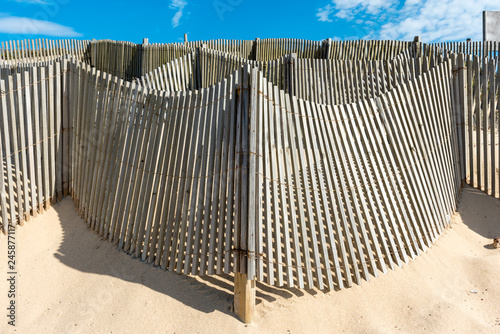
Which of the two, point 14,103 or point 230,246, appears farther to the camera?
point 14,103

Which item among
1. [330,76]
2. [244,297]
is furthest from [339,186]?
[330,76]

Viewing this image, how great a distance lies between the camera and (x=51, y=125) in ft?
16.6

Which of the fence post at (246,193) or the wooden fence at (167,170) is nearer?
the fence post at (246,193)

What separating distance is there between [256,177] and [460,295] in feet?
8.34

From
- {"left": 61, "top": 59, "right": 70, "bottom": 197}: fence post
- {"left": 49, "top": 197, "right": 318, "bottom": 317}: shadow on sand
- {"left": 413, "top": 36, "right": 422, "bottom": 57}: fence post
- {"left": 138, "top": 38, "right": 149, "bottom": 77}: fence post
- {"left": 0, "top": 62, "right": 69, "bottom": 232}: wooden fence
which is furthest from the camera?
{"left": 138, "top": 38, "right": 149, "bottom": 77}: fence post

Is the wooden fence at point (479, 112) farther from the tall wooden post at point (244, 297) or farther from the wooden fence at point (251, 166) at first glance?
the tall wooden post at point (244, 297)

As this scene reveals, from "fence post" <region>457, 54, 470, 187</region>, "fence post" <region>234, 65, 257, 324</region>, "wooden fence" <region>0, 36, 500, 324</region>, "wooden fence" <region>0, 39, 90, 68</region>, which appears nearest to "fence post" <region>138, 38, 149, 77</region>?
"wooden fence" <region>0, 39, 90, 68</region>

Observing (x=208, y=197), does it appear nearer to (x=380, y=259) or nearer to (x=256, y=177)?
(x=256, y=177)

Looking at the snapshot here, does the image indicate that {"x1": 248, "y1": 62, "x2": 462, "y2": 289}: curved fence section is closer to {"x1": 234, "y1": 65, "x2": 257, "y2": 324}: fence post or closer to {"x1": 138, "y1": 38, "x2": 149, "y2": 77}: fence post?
{"x1": 234, "y1": 65, "x2": 257, "y2": 324}: fence post

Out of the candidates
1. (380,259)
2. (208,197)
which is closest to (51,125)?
(208,197)

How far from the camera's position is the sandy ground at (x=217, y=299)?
3.36 meters

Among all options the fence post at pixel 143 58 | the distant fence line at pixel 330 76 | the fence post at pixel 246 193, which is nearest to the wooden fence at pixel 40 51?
the fence post at pixel 143 58

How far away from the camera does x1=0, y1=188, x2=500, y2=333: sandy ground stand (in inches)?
132

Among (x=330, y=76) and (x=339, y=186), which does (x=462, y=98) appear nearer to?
(x=330, y=76)
